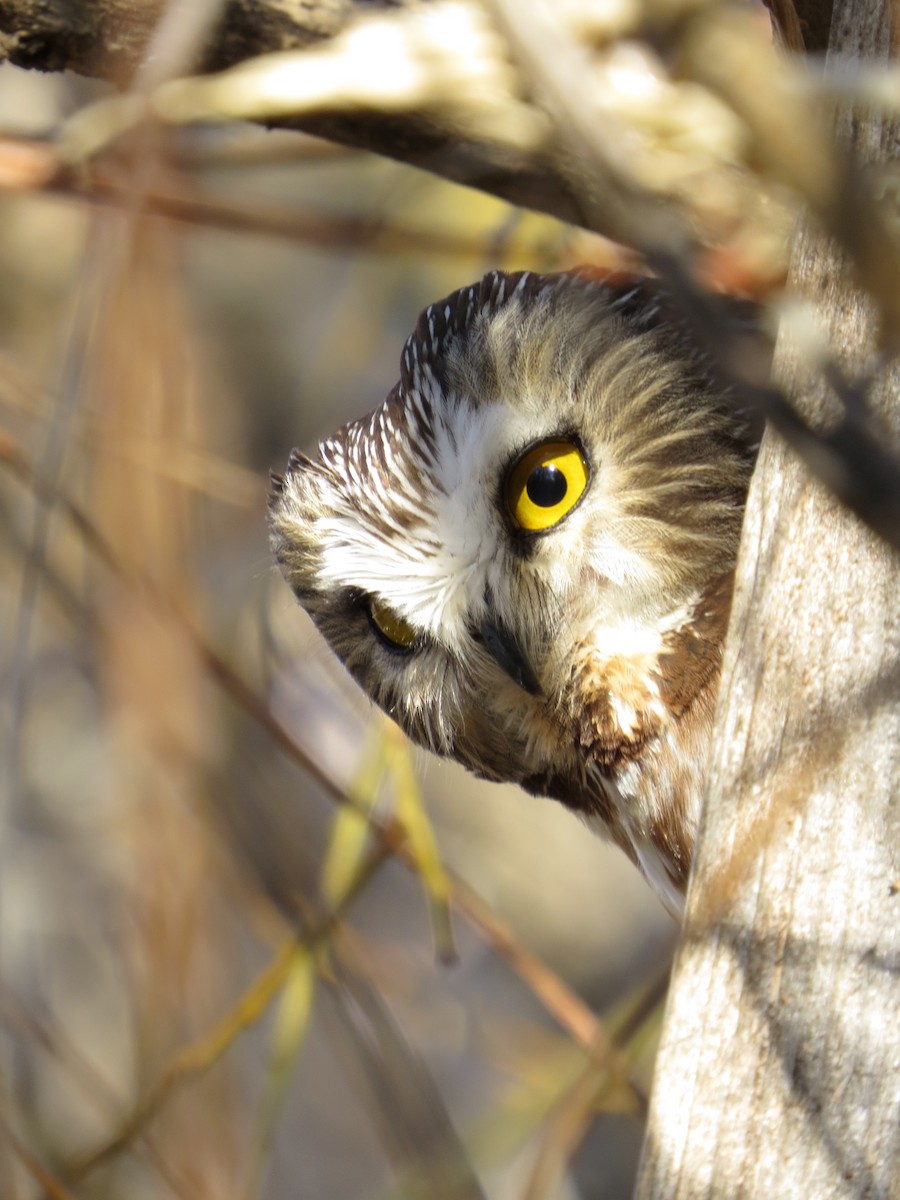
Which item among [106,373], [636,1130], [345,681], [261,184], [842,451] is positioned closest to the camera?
[842,451]

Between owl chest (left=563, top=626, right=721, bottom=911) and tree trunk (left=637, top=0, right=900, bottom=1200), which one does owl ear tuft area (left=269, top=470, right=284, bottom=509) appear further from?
tree trunk (left=637, top=0, right=900, bottom=1200)

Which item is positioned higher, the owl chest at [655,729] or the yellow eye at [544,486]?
the yellow eye at [544,486]

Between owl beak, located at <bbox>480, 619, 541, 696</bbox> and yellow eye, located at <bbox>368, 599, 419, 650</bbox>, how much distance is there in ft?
0.50

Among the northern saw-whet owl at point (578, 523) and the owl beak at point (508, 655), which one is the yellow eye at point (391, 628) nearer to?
the northern saw-whet owl at point (578, 523)

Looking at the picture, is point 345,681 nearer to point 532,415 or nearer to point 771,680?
point 532,415

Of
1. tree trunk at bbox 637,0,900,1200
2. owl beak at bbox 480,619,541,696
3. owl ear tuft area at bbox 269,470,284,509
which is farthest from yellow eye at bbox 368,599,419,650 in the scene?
tree trunk at bbox 637,0,900,1200

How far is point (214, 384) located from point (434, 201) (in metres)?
1.20

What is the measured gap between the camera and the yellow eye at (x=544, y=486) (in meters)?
1.41

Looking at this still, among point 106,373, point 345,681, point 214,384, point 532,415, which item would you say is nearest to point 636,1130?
point 345,681

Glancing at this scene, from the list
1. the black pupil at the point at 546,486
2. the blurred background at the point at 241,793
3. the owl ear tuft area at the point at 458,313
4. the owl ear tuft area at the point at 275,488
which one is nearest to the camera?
the blurred background at the point at 241,793

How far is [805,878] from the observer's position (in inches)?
36.1

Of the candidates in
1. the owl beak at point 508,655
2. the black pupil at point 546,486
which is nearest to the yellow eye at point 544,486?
the black pupil at point 546,486

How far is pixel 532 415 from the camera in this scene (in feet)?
4.77

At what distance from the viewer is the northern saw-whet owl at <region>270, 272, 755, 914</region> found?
1.43m
